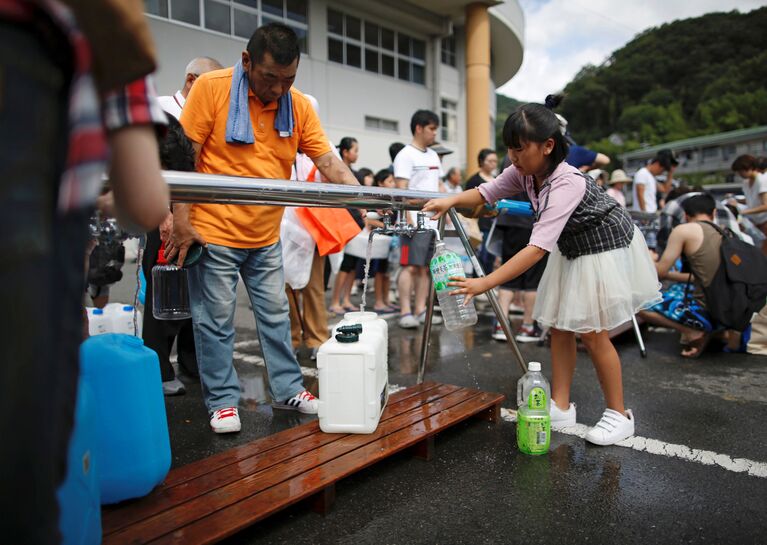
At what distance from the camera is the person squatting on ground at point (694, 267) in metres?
4.86

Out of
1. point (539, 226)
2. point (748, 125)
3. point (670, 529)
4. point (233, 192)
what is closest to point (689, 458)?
point (670, 529)

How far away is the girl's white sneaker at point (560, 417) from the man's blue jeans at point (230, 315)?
1.54 m

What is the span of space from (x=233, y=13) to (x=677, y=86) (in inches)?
2598

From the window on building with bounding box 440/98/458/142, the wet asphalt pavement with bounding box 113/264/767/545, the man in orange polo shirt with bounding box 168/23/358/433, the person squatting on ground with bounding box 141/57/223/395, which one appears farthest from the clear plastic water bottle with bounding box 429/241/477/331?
the window on building with bounding box 440/98/458/142

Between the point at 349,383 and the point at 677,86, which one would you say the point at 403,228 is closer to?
the point at 349,383

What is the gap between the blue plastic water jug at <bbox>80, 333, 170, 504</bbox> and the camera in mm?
1971

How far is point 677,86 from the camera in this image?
67.4 m

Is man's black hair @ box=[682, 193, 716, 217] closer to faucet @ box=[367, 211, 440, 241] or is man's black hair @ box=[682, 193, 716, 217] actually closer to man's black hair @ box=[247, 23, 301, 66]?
faucet @ box=[367, 211, 440, 241]

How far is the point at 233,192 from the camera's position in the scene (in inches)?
87.6

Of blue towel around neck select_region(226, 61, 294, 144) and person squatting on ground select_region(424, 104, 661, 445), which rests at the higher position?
blue towel around neck select_region(226, 61, 294, 144)

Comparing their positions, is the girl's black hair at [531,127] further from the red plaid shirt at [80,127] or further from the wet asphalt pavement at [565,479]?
the red plaid shirt at [80,127]

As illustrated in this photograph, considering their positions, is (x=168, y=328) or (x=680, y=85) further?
(x=680, y=85)

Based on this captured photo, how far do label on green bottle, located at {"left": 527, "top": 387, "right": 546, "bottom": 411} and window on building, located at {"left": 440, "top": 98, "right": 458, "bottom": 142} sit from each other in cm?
2424

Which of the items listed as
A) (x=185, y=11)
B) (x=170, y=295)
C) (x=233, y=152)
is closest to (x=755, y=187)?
(x=233, y=152)
